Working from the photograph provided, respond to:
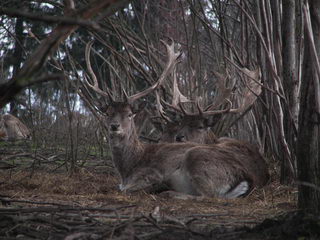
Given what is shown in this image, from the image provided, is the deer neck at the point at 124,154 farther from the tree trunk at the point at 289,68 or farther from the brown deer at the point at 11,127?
the brown deer at the point at 11,127

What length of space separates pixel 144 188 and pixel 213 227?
3.50m

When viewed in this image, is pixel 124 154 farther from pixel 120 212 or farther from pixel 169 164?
pixel 120 212

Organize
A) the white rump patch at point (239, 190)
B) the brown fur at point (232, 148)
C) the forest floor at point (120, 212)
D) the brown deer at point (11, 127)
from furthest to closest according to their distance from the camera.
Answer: the brown deer at point (11, 127) → the brown fur at point (232, 148) → the white rump patch at point (239, 190) → the forest floor at point (120, 212)

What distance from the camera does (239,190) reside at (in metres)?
6.81

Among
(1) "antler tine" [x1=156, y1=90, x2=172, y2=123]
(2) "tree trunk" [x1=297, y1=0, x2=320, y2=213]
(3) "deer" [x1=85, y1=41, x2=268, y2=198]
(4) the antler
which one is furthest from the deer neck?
(2) "tree trunk" [x1=297, y1=0, x2=320, y2=213]

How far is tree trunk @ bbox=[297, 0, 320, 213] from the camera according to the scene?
4133mm

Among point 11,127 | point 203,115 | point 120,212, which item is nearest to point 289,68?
point 203,115

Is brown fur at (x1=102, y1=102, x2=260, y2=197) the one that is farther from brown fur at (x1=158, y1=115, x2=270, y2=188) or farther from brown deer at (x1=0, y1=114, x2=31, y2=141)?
brown deer at (x1=0, y1=114, x2=31, y2=141)

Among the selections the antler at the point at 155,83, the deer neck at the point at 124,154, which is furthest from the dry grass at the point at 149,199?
the antler at the point at 155,83

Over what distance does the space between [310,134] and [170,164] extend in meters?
3.51

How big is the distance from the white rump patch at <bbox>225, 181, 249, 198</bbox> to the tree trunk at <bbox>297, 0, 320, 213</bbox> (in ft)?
8.28

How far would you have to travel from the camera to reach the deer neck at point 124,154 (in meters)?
8.05

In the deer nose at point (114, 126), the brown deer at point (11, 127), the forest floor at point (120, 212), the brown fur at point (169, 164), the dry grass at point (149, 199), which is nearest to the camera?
the forest floor at point (120, 212)

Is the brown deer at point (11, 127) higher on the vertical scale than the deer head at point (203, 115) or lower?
higher
